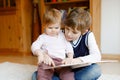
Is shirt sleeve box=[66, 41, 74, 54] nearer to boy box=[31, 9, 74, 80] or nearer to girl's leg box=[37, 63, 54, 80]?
boy box=[31, 9, 74, 80]

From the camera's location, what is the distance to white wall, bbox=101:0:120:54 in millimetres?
2930

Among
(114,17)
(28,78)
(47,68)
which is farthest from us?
(114,17)

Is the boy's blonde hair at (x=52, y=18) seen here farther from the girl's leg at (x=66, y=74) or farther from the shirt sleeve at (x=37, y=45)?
the girl's leg at (x=66, y=74)

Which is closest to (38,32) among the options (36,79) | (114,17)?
(114,17)

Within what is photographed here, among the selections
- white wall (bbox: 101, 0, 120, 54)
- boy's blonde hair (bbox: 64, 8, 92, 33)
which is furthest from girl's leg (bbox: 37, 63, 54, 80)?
white wall (bbox: 101, 0, 120, 54)

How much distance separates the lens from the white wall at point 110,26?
2930 millimetres

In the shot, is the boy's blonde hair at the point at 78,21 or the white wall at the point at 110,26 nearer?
the boy's blonde hair at the point at 78,21

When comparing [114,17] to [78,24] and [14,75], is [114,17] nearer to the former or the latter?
[14,75]

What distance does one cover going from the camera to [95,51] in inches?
47.3

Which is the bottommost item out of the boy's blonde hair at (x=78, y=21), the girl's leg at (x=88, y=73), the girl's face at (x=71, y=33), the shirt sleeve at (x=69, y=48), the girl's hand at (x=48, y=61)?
the girl's leg at (x=88, y=73)

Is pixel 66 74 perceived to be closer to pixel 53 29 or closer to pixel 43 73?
pixel 43 73

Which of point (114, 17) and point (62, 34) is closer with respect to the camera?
point (62, 34)

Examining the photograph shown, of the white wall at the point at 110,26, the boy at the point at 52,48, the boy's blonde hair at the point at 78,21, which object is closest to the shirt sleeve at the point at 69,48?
the boy at the point at 52,48

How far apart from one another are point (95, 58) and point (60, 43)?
Answer: 0.69ft
